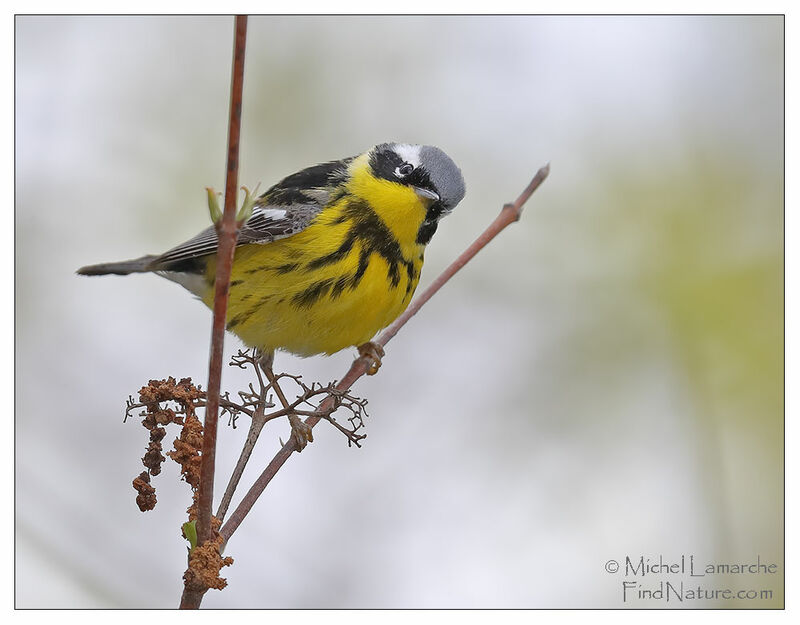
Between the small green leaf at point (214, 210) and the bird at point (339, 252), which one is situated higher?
the bird at point (339, 252)

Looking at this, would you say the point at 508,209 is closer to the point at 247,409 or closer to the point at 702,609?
the point at 247,409

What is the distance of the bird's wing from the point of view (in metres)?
4.28

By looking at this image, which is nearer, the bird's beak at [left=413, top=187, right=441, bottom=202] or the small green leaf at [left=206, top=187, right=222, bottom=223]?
the small green leaf at [left=206, top=187, right=222, bottom=223]

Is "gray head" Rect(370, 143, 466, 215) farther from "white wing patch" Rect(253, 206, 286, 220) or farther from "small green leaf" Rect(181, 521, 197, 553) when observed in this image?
"small green leaf" Rect(181, 521, 197, 553)

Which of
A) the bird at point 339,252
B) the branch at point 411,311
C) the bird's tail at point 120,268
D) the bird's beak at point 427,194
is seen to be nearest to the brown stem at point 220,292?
the branch at point 411,311

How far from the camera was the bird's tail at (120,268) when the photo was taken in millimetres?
4805

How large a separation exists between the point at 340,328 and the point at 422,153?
926mm

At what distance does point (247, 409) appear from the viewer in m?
2.62

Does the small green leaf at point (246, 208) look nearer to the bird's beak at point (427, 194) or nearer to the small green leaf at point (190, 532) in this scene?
the small green leaf at point (190, 532)

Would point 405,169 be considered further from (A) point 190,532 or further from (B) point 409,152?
(A) point 190,532

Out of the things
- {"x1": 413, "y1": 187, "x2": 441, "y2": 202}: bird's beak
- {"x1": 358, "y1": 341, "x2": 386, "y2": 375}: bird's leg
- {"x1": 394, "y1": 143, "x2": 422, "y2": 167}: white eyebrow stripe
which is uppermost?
{"x1": 394, "y1": 143, "x2": 422, "y2": 167}: white eyebrow stripe

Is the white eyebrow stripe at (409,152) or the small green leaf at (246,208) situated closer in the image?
the small green leaf at (246,208)

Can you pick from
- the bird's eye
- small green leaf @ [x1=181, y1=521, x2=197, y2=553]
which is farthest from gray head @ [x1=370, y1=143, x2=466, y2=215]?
small green leaf @ [x1=181, y1=521, x2=197, y2=553]

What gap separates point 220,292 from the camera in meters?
1.71
